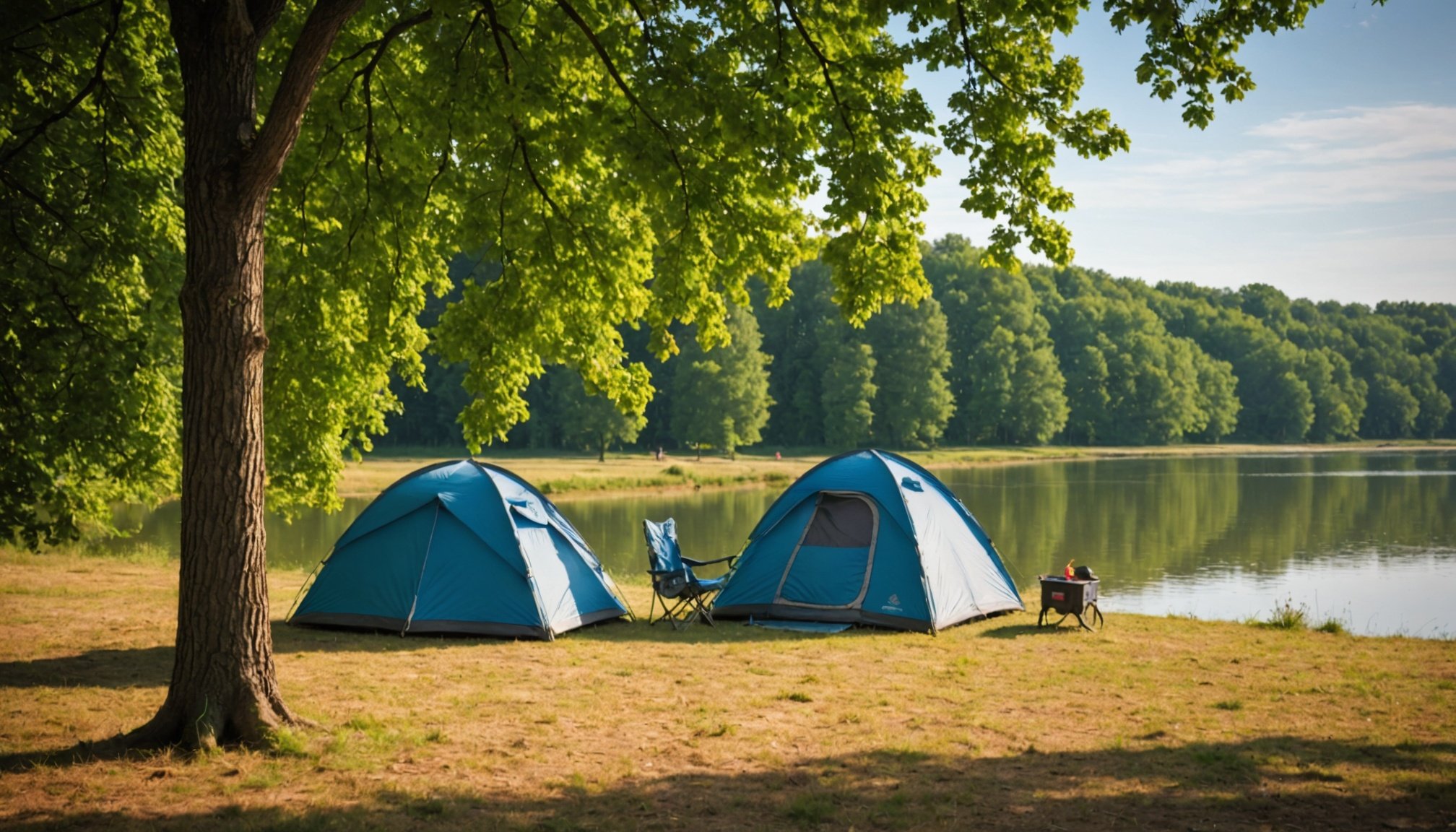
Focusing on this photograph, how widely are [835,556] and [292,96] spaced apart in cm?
696

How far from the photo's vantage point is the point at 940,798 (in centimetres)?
515

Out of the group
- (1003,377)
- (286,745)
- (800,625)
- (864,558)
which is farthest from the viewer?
(1003,377)

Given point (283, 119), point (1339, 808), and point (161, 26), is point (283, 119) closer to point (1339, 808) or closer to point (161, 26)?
point (161, 26)

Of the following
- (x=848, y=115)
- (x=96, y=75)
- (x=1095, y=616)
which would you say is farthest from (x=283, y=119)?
(x=1095, y=616)

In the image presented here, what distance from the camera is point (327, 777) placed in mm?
5246

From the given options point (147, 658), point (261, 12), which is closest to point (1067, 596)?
point (147, 658)

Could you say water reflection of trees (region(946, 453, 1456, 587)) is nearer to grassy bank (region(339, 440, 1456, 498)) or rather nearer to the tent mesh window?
the tent mesh window

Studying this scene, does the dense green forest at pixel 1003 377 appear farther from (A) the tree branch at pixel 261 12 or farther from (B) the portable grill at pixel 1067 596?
(A) the tree branch at pixel 261 12

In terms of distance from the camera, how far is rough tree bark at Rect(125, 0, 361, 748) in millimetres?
5551

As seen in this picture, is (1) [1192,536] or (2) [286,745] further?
(1) [1192,536]

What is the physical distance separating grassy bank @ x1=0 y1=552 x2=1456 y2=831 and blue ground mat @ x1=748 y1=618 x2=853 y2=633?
34 cm

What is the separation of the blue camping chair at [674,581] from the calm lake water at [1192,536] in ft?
14.5

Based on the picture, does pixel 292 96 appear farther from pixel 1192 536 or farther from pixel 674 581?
pixel 1192 536

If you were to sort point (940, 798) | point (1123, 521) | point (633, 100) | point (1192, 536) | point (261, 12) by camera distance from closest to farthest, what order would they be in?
1. point (940, 798)
2. point (261, 12)
3. point (633, 100)
4. point (1192, 536)
5. point (1123, 521)
